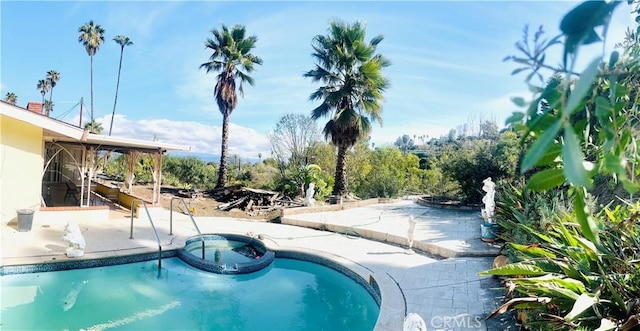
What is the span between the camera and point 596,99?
2.86 ft

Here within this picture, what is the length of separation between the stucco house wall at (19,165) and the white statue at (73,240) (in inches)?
166

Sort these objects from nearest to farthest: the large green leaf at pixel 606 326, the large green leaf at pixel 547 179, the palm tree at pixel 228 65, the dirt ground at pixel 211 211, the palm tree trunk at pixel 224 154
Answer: the large green leaf at pixel 547 179
the large green leaf at pixel 606 326
the dirt ground at pixel 211 211
the palm tree at pixel 228 65
the palm tree trunk at pixel 224 154

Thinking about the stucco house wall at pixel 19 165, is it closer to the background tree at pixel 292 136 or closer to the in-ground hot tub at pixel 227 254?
the in-ground hot tub at pixel 227 254

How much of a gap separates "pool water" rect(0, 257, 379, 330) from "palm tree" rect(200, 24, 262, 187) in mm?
13809

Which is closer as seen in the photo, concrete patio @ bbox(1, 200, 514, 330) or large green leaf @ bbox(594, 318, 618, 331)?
large green leaf @ bbox(594, 318, 618, 331)

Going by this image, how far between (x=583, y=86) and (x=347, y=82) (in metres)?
18.0

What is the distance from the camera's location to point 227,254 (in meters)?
10.8

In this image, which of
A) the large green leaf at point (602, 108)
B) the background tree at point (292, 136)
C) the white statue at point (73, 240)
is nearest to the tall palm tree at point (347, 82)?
the background tree at point (292, 136)

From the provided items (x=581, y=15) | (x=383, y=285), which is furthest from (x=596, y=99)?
(x=383, y=285)

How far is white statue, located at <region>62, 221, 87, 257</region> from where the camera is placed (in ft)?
27.2

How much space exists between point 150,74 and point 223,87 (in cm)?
430

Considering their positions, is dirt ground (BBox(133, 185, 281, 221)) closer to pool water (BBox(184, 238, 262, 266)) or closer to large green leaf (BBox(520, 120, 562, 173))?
pool water (BBox(184, 238, 262, 266))

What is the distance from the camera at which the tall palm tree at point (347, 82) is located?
17766mm

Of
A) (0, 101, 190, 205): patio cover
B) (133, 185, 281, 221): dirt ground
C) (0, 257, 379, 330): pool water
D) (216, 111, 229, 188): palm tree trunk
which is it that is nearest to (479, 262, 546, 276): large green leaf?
(0, 257, 379, 330): pool water
